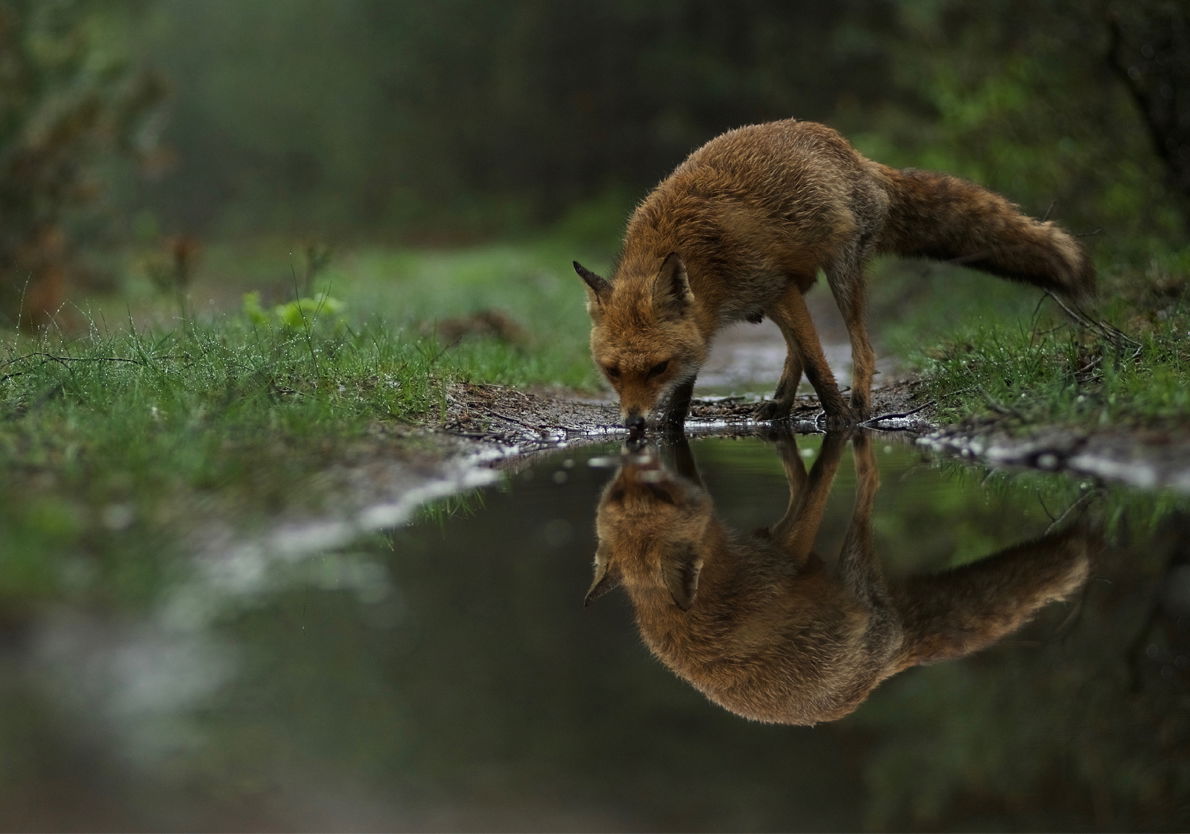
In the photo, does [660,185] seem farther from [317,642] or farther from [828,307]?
[828,307]

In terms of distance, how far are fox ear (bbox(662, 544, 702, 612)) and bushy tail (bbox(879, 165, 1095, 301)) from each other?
373 centimetres

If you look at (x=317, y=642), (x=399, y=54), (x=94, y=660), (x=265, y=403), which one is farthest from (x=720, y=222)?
(x=399, y=54)

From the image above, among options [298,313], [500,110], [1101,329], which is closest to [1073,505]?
[1101,329]

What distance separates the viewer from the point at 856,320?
25.6 feet

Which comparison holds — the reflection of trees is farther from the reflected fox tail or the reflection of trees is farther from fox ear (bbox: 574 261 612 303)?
fox ear (bbox: 574 261 612 303)

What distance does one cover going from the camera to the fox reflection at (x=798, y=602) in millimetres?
3570

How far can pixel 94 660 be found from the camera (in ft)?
10.1

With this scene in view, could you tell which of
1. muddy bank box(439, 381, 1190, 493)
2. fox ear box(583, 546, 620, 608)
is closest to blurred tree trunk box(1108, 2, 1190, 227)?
muddy bank box(439, 381, 1190, 493)

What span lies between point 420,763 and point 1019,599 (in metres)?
2.17

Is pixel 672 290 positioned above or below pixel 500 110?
above

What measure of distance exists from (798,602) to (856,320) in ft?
13.4

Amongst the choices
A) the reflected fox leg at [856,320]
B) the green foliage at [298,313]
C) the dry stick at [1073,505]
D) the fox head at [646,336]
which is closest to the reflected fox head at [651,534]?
the fox head at [646,336]

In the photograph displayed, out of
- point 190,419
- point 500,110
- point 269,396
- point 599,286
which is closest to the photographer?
point 190,419

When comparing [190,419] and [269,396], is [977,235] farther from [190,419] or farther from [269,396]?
[190,419]
